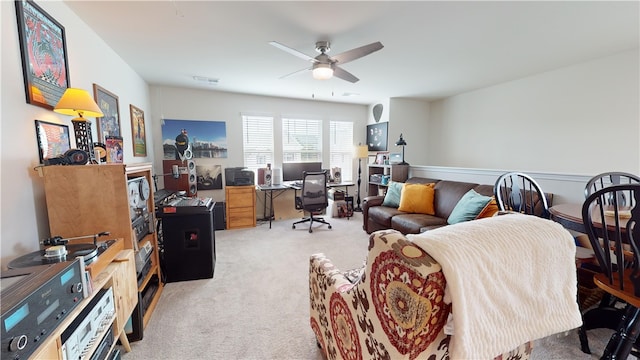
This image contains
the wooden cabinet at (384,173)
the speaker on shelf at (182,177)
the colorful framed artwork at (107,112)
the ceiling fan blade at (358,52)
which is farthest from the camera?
the wooden cabinet at (384,173)

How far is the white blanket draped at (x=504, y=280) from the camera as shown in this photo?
71 centimetres

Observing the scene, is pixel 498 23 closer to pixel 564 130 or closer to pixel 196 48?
pixel 564 130

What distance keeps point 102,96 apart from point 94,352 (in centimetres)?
223

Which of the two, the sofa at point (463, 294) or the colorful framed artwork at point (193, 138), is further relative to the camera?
the colorful framed artwork at point (193, 138)

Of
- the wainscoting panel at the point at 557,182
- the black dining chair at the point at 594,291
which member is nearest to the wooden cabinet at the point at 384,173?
the wainscoting panel at the point at 557,182

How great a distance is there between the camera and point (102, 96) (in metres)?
2.32

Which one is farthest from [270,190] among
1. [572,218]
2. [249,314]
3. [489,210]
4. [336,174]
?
[572,218]

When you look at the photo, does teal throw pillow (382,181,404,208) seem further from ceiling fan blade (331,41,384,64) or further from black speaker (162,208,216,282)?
black speaker (162,208,216,282)

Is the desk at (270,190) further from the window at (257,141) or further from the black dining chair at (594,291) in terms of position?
the black dining chair at (594,291)

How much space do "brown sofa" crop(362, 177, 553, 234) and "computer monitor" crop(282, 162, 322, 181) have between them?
1.76m

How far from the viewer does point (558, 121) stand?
337 cm

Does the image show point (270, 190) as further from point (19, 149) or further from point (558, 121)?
point (558, 121)

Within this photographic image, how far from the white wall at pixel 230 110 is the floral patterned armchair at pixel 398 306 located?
4.12 m

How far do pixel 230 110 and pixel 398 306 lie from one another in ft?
14.9
